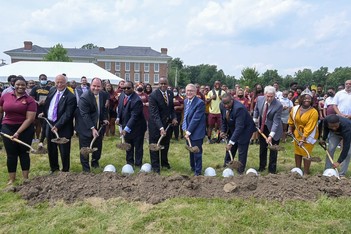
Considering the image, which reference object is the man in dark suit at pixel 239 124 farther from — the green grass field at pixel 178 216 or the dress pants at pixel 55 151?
the dress pants at pixel 55 151

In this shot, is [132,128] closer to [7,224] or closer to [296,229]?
[7,224]

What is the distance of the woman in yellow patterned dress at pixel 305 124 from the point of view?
6727 millimetres

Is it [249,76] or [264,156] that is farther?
[249,76]

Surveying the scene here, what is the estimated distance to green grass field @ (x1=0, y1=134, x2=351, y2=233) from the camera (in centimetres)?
413

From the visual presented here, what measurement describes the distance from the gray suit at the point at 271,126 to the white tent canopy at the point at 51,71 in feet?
A: 40.8

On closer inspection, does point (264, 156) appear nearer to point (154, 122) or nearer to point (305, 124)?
point (305, 124)

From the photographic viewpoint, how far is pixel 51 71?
18.5 m

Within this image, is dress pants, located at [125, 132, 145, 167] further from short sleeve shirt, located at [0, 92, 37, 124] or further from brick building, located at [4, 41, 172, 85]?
brick building, located at [4, 41, 172, 85]

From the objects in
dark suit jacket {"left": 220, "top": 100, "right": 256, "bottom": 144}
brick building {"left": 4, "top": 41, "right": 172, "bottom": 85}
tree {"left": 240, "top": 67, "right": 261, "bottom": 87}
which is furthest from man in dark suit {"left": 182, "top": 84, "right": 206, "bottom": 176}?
brick building {"left": 4, "top": 41, "right": 172, "bottom": 85}

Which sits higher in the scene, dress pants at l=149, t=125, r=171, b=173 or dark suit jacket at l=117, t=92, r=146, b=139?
dark suit jacket at l=117, t=92, r=146, b=139

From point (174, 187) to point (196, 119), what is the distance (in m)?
1.63

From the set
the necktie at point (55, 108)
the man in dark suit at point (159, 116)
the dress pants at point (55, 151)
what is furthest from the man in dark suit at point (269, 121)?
the necktie at point (55, 108)

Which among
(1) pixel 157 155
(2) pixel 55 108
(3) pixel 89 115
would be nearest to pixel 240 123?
(1) pixel 157 155

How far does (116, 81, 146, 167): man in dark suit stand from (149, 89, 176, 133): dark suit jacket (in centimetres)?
38
